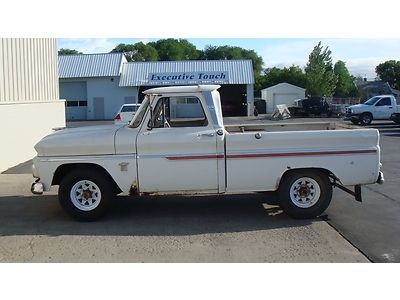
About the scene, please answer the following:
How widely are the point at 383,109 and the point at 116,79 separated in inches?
1014

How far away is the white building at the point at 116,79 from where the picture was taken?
4228cm

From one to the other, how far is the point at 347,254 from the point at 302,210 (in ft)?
5.13

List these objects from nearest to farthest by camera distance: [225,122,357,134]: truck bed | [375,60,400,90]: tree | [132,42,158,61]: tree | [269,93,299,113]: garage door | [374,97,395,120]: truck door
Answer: [225,122,357,134]: truck bed, [374,97,395,120]: truck door, [269,93,299,113]: garage door, [132,42,158,61]: tree, [375,60,400,90]: tree

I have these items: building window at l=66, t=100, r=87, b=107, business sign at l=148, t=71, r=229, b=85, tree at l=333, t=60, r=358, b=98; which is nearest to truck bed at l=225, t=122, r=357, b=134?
business sign at l=148, t=71, r=229, b=85

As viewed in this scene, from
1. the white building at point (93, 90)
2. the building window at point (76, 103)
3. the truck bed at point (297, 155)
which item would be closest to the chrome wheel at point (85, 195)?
the truck bed at point (297, 155)

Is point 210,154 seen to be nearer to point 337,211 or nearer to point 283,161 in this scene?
point 283,161

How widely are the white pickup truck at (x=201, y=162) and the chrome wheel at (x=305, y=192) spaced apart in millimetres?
16

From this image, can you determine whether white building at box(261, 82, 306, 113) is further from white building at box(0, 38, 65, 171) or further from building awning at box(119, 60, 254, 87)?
white building at box(0, 38, 65, 171)

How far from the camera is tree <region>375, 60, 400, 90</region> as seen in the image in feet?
293

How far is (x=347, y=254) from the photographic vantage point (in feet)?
17.7

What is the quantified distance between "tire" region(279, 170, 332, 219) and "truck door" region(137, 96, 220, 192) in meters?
1.14

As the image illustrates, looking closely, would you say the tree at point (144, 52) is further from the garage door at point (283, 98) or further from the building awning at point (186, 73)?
the building awning at point (186, 73)

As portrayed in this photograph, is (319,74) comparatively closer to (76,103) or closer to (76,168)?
(76,103)
